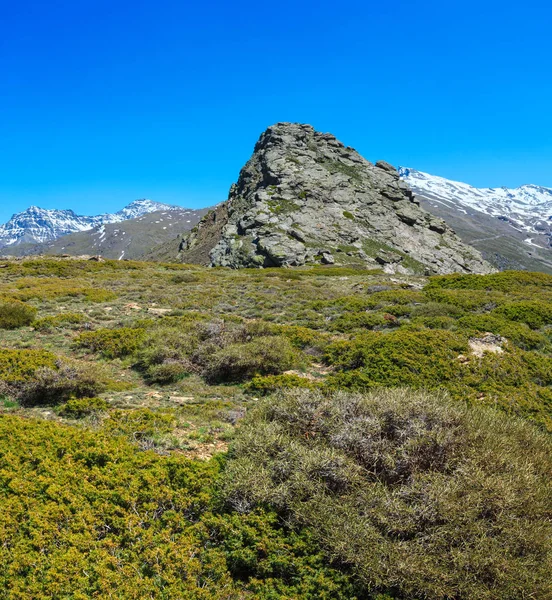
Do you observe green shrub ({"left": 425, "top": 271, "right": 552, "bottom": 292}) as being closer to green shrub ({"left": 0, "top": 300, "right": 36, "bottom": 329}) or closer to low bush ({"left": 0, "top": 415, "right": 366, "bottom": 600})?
green shrub ({"left": 0, "top": 300, "right": 36, "bottom": 329})

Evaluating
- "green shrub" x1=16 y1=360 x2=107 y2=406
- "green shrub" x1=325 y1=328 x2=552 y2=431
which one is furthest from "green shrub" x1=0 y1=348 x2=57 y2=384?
"green shrub" x1=325 y1=328 x2=552 y2=431

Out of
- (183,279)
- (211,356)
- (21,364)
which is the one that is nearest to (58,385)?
(21,364)

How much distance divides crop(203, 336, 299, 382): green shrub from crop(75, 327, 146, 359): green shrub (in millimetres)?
3073

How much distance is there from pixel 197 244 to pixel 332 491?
296ft

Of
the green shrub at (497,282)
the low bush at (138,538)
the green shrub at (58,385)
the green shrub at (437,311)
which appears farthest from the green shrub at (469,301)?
the low bush at (138,538)

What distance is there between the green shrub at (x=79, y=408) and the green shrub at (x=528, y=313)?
16.4 metres

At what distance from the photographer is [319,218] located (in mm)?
75812

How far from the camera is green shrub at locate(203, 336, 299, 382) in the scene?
1152 centimetres

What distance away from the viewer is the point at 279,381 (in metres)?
10.5

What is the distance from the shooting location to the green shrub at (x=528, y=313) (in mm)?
16547

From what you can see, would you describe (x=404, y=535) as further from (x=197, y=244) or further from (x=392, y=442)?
(x=197, y=244)

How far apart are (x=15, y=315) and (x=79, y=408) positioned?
1037 cm

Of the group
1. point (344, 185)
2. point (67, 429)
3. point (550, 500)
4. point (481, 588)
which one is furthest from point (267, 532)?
point (344, 185)

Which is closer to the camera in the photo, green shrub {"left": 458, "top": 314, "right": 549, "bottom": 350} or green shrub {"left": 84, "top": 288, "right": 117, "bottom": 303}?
green shrub {"left": 458, "top": 314, "right": 549, "bottom": 350}
